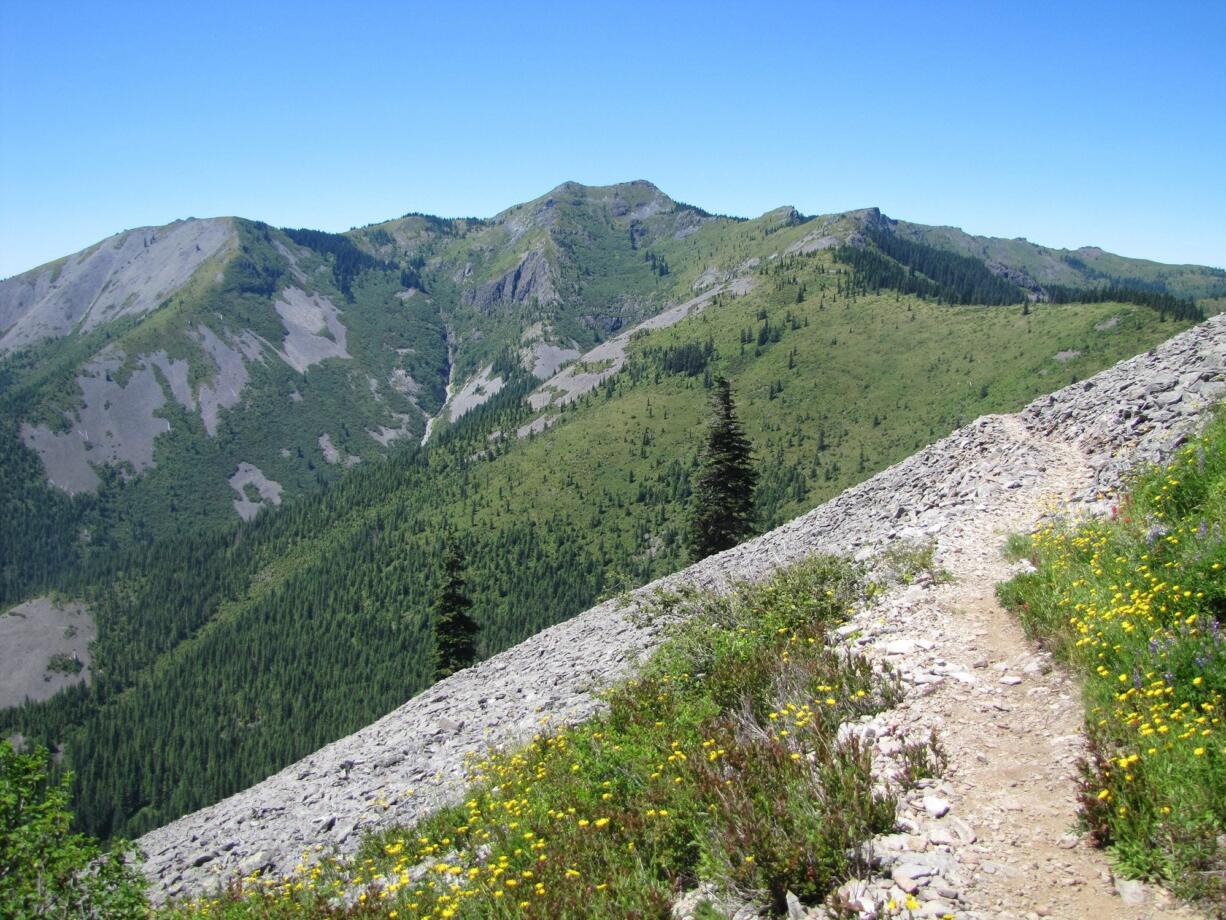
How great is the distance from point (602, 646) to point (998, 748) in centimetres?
1331

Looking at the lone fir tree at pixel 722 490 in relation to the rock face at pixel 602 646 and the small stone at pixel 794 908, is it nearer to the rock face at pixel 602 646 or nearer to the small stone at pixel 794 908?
the rock face at pixel 602 646

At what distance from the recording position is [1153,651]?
7762 mm

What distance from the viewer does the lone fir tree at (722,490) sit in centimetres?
5216

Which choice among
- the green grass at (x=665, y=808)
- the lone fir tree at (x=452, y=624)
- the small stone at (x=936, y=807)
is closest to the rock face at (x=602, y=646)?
the green grass at (x=665, y=808)

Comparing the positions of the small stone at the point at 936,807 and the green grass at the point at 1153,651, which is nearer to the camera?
the green grass at the point at 1153,651

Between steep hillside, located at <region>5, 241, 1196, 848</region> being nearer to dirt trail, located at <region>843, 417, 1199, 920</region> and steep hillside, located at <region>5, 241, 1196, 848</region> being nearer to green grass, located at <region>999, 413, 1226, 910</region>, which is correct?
dirt trail, located at <region>843, 417, 1199, 920</region>

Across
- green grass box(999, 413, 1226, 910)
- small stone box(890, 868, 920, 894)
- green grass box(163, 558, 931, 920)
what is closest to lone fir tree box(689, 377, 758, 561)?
green grass box(163, 558, 931, 920)

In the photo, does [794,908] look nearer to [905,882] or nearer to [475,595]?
[905,882]

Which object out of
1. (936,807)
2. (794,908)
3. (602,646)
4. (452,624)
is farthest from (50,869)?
(452,624)

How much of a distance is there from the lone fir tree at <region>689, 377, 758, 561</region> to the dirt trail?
38.0 meters

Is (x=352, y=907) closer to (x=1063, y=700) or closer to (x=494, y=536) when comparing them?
(x=1063, y=700)

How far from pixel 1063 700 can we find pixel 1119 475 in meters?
9.71

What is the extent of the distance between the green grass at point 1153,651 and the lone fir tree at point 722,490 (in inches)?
1521

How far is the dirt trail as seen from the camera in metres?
5.80
